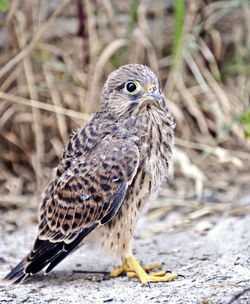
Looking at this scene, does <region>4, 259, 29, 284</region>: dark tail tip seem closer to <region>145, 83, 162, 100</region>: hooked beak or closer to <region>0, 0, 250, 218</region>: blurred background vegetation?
<region>145, 83, 162, 100</region>: hooked beak

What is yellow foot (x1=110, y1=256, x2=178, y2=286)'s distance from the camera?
103 inches

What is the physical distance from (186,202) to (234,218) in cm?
50

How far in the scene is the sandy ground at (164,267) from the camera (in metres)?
2.31

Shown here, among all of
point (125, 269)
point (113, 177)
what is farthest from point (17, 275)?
point (113, 177)

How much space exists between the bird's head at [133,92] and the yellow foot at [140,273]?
0.78 meters

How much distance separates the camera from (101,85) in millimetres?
4559

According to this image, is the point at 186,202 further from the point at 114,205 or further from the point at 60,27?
the point at 60,27

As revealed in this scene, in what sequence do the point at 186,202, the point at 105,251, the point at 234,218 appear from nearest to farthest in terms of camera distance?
the point at 105,251 < the point at 234,218 < the point at 186,202

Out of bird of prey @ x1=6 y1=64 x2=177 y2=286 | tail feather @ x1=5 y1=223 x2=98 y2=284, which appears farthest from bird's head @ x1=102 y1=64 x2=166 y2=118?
tail feather @ x1=5 y1=223 x2=98 y2=284

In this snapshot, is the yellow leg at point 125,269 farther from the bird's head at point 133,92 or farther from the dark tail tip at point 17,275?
the bird's head at point 133,92

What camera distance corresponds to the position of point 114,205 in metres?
2.54

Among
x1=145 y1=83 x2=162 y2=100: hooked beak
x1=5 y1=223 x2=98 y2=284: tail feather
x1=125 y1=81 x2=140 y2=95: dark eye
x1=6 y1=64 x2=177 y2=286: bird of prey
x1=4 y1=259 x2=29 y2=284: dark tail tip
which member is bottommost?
x1=4 y1=259 x2=29 y2=284: dark tail tip

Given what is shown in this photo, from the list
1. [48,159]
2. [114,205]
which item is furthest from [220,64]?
[114,205]

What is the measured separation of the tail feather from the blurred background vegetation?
4.40 feet
